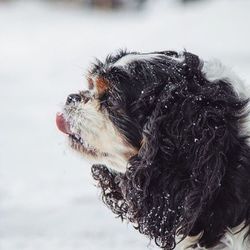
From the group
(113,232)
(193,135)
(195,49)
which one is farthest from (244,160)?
(195,49)

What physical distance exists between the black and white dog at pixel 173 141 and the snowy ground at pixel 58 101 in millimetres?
347

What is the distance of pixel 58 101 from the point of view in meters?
10.8

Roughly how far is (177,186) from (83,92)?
765 millimetres

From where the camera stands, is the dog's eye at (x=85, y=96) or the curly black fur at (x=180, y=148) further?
the dog's eye at (x=85, y=96)

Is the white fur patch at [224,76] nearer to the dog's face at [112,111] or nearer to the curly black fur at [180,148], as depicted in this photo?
the curly black fur at [180,148]

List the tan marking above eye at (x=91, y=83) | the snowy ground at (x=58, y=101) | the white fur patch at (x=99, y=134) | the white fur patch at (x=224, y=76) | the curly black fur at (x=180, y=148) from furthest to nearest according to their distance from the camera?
the snowy ground at (x=58, y=101), the tan marking above eye at (x=91, y=83), the white fur patch at (x=99, y=134), the white fur patch at (x=224, y=76), the curly black fur at (x=180, y=148)

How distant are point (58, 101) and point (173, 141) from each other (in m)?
7.52

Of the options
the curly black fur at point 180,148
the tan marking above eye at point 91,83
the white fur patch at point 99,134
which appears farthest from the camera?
the tan marking above eye at point 91,83

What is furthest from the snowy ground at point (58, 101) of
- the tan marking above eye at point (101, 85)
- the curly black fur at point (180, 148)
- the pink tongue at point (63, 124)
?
the curly black fur at point (180, 148)

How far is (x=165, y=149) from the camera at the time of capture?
341 cm

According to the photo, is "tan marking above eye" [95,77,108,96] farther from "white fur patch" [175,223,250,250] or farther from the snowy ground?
"white fur patch" [175,223,250,250]

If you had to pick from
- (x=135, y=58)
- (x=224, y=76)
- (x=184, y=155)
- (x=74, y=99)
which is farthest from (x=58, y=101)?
(x=184, y=155)

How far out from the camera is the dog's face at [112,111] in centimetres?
354

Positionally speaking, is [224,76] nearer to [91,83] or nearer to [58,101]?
[91,83]
